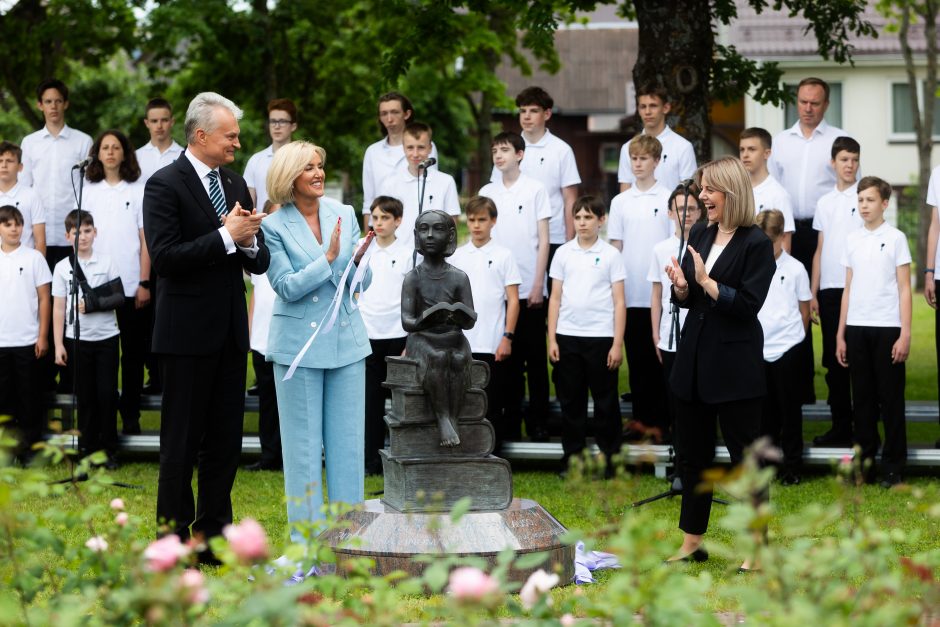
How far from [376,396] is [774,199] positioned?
337cm

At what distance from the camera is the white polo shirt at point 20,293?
1078 cm

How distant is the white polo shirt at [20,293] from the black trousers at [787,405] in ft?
18.6

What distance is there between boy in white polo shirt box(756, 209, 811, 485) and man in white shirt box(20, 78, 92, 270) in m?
5.82

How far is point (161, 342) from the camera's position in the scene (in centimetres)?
709

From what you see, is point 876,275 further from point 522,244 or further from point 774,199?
point 522,244

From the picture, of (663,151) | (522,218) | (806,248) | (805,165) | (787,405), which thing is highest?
(663,151)

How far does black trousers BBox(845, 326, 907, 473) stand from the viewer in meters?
9.74

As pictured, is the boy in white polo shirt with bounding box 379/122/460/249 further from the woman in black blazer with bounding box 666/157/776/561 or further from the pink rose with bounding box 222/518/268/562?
the pink rose with bounding box 222/518/268/562

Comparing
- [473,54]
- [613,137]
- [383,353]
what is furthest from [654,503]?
[613,137]

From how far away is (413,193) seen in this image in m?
11.1

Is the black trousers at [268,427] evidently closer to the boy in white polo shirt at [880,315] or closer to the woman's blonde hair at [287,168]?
the woman's blonde hair at [287,168]

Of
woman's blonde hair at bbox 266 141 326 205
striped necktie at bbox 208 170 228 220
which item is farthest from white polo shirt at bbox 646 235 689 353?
striped necktie at bbox 208 170 228 220

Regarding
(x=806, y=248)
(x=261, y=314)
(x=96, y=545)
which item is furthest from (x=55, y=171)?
(x=96, y=545)

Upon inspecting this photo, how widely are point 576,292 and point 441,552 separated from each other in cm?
376
